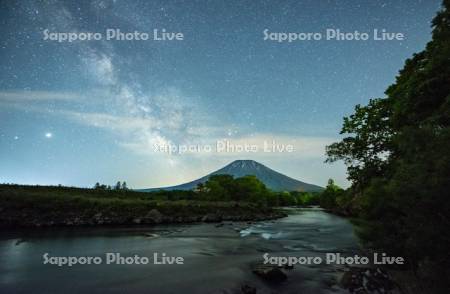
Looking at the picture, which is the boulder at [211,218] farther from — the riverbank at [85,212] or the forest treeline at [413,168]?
the forest treeline at [413,168]

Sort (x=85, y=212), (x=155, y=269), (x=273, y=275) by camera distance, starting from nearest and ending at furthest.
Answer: (x=273, y=275) → (x=155, y=269) → (x=85, y=212)

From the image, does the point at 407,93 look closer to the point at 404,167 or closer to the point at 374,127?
the point at 374,127

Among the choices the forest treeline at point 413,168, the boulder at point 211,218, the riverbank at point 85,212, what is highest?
the forest treeline at point 413,168

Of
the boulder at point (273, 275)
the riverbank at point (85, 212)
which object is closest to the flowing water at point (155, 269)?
the boulder at point (273, 275)

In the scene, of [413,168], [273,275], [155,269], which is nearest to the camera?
[413,168]

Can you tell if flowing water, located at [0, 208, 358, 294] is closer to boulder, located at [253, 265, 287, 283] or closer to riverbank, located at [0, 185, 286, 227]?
boulder, located at [253, 265, 287, 283]

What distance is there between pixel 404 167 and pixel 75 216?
40769 millimetres

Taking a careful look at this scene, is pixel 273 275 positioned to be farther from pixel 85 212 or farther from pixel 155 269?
pixel 85 212

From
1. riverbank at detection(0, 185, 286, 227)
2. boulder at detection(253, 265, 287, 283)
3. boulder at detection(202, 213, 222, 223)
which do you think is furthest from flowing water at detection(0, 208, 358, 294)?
boulder at detection(202, 213, 222, 223)

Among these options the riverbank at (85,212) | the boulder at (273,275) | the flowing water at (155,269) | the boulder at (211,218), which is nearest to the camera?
the flowing water at (155,269)

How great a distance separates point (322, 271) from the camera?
13414 millimetres

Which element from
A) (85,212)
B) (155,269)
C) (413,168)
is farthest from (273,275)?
(85,212)

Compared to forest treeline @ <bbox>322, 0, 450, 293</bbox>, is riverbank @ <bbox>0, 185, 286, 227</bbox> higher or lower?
lower

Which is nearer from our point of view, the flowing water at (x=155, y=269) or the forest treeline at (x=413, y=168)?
the forest treeline at (x=413, y=168)
